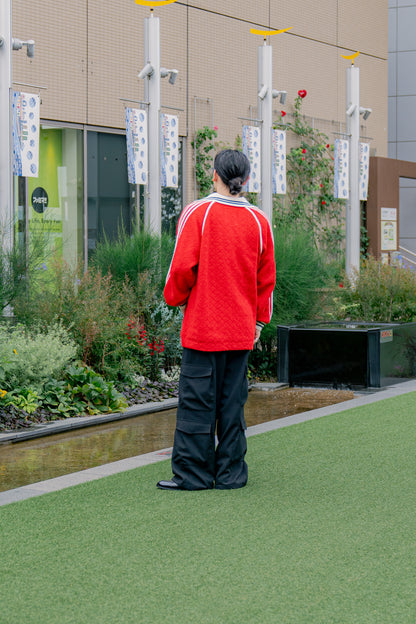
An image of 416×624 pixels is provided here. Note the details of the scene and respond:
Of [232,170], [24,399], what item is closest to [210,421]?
[232,170]

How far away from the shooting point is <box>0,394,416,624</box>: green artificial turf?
344cm

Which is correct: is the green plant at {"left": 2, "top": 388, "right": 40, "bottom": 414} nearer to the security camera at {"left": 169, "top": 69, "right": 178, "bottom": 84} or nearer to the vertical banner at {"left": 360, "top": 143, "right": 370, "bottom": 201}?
the security camera at {"left": 169, "top": 69, "right": 178, "bottom": 84}

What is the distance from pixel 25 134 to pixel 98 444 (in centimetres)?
461

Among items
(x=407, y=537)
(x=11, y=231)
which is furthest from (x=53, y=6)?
(x=407, y=537)

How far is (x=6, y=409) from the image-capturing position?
309 inches

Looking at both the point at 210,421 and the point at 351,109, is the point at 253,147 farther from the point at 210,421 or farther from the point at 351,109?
the point at 210,421

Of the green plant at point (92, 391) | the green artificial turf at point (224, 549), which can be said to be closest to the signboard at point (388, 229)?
the green plant at point (92, 391)

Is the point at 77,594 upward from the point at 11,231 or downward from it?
downward

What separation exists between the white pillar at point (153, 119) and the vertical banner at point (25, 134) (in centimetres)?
165

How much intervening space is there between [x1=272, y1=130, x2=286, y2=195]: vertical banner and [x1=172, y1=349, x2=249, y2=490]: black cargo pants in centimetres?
1044

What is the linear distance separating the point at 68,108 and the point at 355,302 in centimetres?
517

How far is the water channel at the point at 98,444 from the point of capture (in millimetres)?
6231

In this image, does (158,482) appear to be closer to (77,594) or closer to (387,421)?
(77,594)

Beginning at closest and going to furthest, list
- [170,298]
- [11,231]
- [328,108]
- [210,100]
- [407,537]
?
[407,537]
[170,298]
[11,231]
[210,100]
[328,108]
